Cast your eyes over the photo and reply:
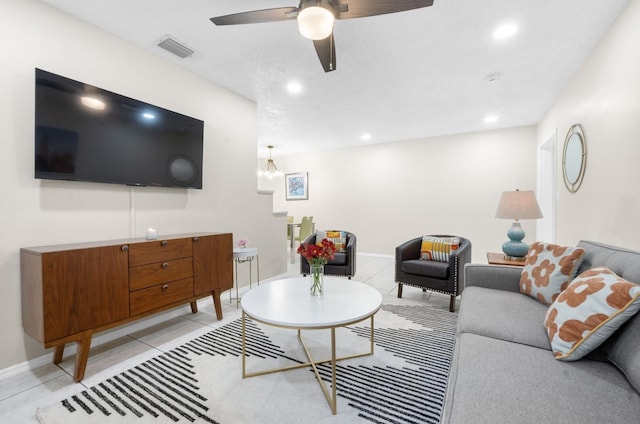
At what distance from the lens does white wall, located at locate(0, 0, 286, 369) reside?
5.88 ft

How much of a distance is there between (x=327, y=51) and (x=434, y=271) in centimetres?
230

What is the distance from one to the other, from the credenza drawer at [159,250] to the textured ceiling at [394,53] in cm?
171

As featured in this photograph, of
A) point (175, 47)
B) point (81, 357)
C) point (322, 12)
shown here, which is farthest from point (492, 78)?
point (81, 357)

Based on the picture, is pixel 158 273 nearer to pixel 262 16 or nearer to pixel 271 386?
pixel 271 386

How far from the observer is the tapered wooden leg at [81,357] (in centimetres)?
172

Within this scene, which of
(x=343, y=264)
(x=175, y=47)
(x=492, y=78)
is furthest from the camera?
(x=343, y=264)

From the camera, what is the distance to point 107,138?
214cm

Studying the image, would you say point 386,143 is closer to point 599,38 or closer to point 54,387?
point 599,38

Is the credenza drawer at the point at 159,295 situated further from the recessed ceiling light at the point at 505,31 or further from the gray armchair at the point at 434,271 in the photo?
the recessed ceiling light at the point at 505,31

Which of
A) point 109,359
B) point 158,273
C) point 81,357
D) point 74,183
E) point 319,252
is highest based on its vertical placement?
point 74,183

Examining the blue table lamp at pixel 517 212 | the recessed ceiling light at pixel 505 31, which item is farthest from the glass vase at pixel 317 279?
the recessed ceiling light at pixel 505 31

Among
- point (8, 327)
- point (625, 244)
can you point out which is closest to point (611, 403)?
point (625, 244)

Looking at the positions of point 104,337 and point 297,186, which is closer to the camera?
A: point 104,337

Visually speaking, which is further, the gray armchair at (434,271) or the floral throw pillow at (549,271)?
the gray armchair at (434,271)
